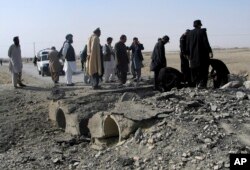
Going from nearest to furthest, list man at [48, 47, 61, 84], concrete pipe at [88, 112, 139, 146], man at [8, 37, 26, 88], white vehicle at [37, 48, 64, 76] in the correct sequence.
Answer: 1. concrete pipe at [88, 112, 139, 146]
2. man at [8, 37, 26, 88]
3. man at [48, 47, 61, 84]
4. white vehicle at [37, 48, 64, 76]

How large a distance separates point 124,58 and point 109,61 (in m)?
1.26

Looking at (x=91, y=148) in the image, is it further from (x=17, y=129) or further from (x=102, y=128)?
(x=17, y=129)

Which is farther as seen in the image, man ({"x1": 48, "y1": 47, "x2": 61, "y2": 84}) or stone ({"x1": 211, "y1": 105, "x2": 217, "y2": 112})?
man ({"x1": 48, "y1": 47, "x2": 61, "y2": 84})

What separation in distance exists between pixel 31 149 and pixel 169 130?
3.27 meters

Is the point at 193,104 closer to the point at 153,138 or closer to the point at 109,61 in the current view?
the point at 153,138

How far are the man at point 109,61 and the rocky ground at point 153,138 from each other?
2695mm

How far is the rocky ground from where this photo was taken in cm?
656

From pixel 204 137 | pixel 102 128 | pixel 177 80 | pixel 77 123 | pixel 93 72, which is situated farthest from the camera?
pixel 93 72

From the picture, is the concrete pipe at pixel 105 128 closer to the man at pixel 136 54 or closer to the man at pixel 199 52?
the man at pixel 199 52

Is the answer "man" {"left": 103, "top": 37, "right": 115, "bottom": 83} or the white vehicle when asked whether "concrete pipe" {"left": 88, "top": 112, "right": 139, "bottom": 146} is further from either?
the white vehicle

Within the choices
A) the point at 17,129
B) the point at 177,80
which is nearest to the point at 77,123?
the point at 17,129

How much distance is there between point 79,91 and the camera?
11367mm

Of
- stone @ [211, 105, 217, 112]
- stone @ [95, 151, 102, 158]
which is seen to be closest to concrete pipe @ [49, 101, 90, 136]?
stone @ [95, 151, 102, 158]

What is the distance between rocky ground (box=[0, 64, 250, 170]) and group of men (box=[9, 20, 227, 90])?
1.97ft
